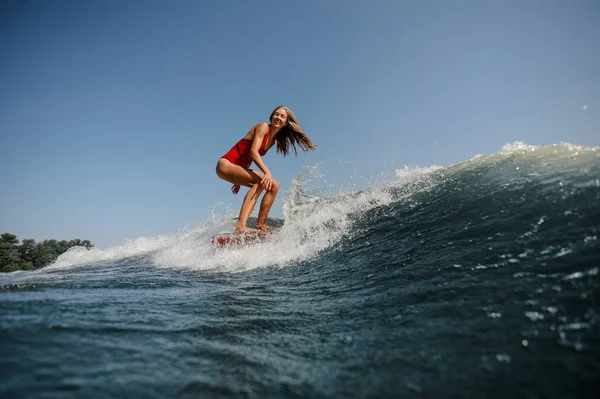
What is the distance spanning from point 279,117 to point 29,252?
1951cm

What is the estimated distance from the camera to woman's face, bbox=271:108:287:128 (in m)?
6.06

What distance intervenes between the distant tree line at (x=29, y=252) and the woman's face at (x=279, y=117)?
47.7 ft

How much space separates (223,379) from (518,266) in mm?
1923

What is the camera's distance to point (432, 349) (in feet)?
4.71

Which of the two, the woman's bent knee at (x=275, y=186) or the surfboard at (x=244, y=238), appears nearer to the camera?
the surfboard at (x=244, y=238)

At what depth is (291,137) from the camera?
6.52 m

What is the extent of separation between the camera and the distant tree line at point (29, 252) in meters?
16.1

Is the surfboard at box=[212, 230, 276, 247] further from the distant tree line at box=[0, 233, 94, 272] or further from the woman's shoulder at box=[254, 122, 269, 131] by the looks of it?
the distant tree line at box=[0, 233, 94, 272]

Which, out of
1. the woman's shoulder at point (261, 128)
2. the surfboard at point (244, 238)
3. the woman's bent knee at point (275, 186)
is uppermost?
the woman's shoulder at point (261, 128)

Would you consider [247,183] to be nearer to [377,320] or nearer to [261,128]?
[261,128]

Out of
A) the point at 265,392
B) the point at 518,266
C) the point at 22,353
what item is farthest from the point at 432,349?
the point at 22,353

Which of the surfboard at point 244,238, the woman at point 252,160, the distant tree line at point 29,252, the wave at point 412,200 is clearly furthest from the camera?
Answer: the distant tree line at point 29,252

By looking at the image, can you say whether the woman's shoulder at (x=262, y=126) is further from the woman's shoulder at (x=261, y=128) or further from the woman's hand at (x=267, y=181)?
the woman's hand at (x=267, y=181)

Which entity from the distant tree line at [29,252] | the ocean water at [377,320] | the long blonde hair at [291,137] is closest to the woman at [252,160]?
the long blonde hair at [291,137]
